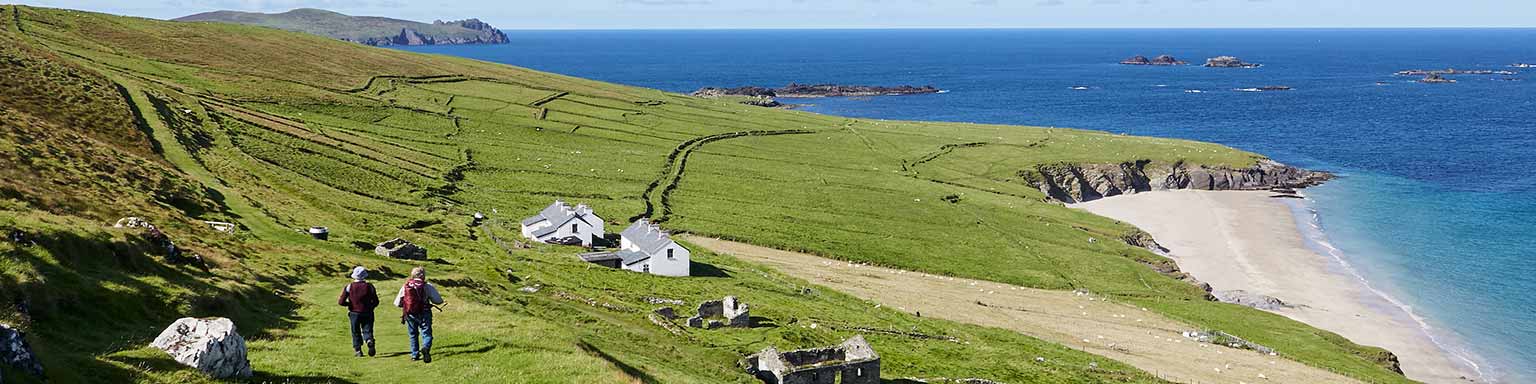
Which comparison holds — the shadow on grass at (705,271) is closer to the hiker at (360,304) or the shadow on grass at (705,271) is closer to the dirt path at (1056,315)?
the dirt path at (1056,315)

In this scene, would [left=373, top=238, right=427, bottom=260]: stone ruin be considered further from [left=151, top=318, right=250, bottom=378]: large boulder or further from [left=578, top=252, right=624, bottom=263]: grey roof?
[left=151, top=318, right=250, bottom=378]: large boulder

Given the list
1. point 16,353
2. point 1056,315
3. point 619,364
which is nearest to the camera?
point 16,353

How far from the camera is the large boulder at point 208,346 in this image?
20375 millimetres

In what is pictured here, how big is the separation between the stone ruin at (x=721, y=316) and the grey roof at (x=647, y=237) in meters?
16.9

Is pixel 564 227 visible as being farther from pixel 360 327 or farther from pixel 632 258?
pixel 360 327

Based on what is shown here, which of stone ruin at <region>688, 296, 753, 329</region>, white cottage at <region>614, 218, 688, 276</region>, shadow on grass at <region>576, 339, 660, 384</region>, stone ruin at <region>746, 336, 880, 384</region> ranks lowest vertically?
white cottage at <region>614, 218, 688, 276</region>

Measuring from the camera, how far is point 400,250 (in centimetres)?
Result: 5200

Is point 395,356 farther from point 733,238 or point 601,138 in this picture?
point 601,138

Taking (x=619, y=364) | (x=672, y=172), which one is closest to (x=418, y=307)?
(x=619, y=364)

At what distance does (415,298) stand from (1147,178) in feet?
438

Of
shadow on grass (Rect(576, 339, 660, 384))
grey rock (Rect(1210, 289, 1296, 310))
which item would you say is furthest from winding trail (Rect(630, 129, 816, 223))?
shadow on grass (Rect(576, 339, 660, 384))

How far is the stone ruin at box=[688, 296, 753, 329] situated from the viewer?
47812mm

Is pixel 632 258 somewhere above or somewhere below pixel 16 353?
below

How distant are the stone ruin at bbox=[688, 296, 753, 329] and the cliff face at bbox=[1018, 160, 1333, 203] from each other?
296 feet
